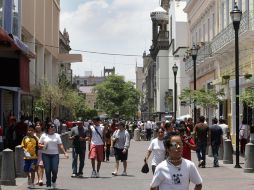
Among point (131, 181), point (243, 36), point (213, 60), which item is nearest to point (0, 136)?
point (131, 181)

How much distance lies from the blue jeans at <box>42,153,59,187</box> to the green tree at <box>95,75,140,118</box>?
95.0 m

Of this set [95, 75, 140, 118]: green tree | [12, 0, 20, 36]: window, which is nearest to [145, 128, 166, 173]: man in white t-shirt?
[12, 0, 20, 36]: window

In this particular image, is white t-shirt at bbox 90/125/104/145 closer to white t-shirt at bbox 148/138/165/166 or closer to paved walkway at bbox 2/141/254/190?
paved walkway at bbox 2/141/254/190

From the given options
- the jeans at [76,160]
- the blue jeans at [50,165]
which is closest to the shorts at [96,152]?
the jeans at [76,160]

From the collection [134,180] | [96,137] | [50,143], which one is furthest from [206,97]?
[50,143]

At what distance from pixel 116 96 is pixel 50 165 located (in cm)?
9570

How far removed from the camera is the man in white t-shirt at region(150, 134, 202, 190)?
6.86m

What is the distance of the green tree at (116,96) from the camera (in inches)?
4385

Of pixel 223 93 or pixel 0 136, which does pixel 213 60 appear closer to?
pixel 223 93

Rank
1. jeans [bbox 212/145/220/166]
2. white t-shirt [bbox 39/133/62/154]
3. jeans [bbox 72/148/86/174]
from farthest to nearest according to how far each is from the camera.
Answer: jeans [bbox 212/145/220/166], jeans [bbox 72/148/86/174], white t-shirt [bbox 39/133/62/154]

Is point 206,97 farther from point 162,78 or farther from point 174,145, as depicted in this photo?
point 162,78

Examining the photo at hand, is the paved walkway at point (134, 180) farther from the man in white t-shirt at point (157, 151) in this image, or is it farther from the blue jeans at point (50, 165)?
the man in white t-shirt at point (157, 151)

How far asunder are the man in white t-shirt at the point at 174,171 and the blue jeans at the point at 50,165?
877 cm

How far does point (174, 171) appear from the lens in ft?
22.6
